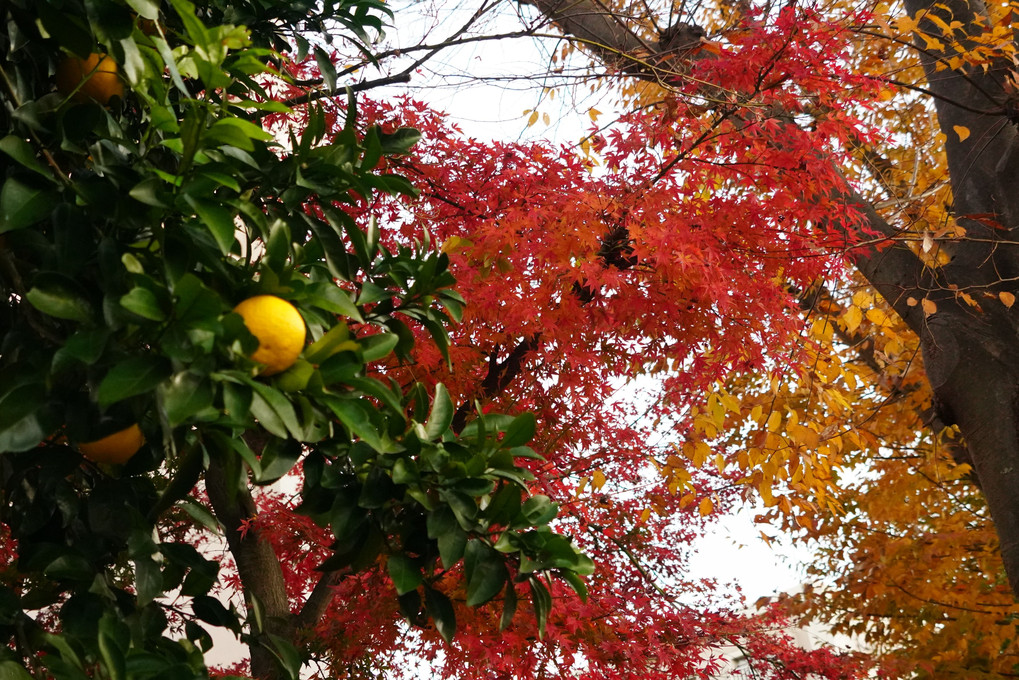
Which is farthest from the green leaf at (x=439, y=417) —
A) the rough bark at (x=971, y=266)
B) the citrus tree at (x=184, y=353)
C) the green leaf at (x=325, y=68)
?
the rough bark at (x=971, y=266)

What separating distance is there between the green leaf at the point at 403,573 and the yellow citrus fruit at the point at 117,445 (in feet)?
1.03

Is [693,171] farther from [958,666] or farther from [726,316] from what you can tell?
[958,666]

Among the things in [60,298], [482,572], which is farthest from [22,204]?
[482,572]

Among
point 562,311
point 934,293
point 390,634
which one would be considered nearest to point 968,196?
point 934,293

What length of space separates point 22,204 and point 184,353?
1.11ft

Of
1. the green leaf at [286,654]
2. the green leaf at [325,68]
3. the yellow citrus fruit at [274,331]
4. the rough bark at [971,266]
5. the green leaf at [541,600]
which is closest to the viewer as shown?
the yellow citrus fruit at [274,331]

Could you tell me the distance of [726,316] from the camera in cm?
240

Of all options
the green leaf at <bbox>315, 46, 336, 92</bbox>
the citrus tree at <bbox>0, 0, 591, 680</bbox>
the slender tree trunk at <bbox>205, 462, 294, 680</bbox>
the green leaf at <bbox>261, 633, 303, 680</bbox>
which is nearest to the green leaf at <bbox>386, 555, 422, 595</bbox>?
the citrus tree at <bbox>0, 0, 591, 680</bbox>

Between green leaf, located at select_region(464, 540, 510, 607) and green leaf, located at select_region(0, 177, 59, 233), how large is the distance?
587 mm

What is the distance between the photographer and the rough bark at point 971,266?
2855 millimetres

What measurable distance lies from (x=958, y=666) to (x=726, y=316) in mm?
2444

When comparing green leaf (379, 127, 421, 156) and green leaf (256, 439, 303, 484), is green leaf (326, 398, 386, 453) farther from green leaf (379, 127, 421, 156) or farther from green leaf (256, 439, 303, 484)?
green leaf (379, 127, 421, 156)

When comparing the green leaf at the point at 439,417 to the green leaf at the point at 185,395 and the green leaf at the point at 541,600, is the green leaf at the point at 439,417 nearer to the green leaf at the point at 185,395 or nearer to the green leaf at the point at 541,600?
the green leaf at the point at 541,600

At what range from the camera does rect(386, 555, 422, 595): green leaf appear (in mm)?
1017
